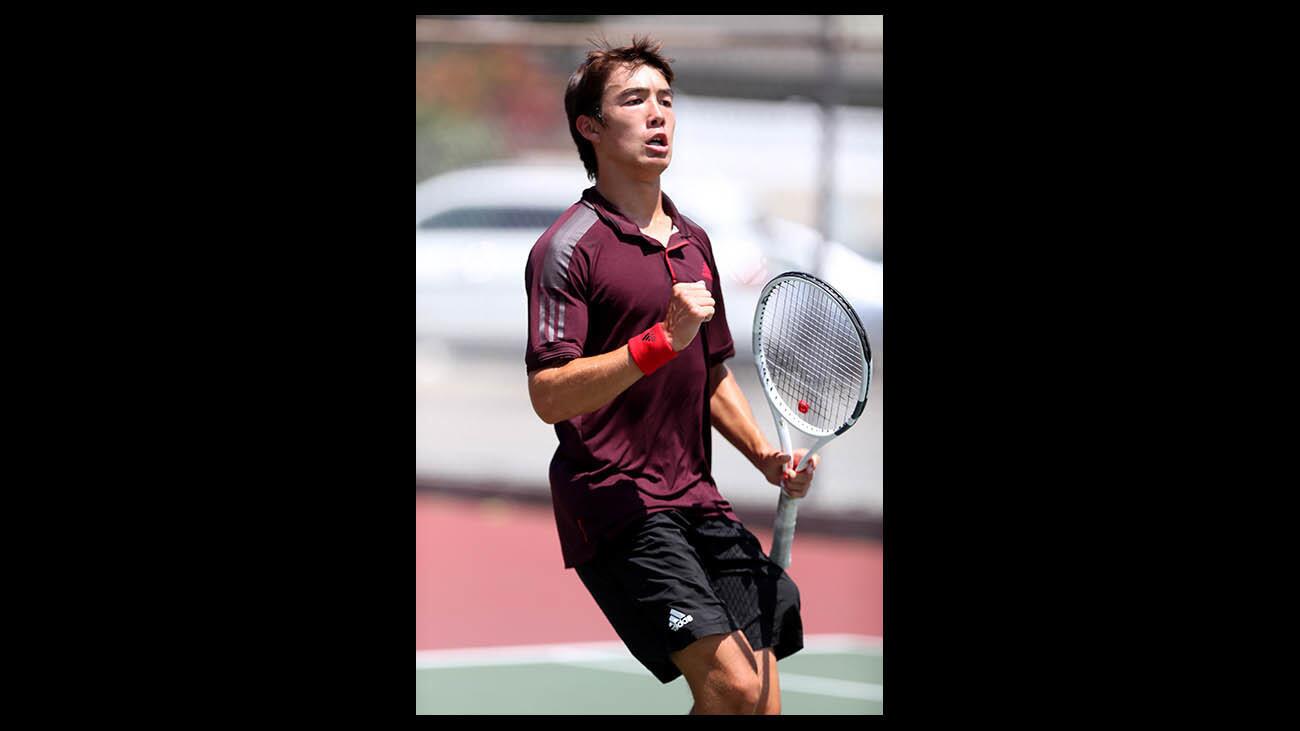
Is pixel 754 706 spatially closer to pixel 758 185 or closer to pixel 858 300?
pixel 858 300

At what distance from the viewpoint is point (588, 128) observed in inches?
115

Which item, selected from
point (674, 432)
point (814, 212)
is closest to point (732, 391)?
point (674, 432)

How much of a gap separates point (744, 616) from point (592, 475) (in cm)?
40

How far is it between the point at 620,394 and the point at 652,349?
0.23 m

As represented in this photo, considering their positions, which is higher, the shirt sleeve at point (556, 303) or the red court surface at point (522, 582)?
the shirt sleeve at point (556, 303)

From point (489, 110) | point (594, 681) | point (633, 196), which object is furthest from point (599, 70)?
point (489, 110)

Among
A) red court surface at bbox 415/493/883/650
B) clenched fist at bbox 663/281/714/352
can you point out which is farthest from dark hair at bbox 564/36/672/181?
red court surface at bbox 415/493/883/650

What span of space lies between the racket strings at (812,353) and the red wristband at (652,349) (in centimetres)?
41

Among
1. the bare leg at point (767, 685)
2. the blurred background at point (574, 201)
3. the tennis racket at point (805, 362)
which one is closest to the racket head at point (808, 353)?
the tennis racket at point (805, 362)

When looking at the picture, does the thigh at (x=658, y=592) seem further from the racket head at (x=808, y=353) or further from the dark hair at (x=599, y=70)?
the dark hair at (x=599, y=70)

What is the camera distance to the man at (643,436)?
2758 millimetres

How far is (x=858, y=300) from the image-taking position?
20.6 ft

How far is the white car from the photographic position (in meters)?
6.64

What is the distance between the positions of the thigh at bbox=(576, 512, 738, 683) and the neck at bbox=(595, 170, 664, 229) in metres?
0.58
